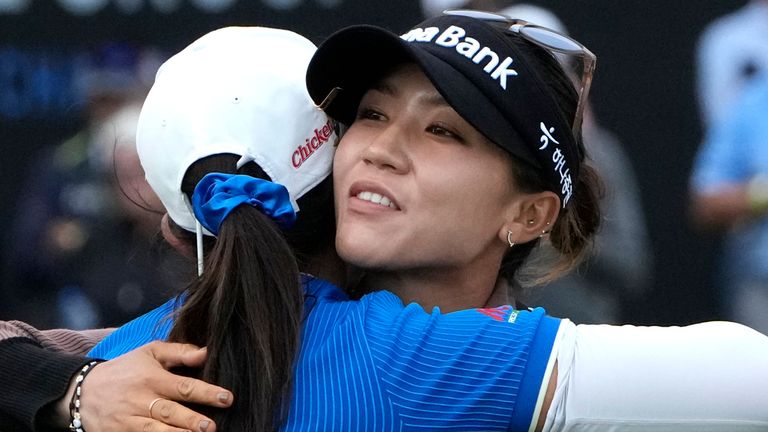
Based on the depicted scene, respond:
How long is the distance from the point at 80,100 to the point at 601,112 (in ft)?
7.03

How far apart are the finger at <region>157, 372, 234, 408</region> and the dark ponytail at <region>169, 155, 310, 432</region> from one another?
0.02 meters

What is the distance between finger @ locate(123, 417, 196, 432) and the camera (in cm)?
192

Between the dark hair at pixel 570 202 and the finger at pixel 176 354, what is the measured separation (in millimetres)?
626

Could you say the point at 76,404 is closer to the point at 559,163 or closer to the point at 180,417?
the point at 180,417

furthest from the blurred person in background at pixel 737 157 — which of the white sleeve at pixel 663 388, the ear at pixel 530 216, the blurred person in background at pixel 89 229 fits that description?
the white sleeve at pixel 663 388

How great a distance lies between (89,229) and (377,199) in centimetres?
377

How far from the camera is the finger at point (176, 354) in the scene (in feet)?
6.43

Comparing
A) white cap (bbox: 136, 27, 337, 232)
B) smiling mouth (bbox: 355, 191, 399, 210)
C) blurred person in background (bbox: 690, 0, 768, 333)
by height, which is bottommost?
blurred person in background (bbox: 690, 0, 768, 333)

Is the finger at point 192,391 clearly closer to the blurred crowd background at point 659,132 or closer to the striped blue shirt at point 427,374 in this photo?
the striped blue shirt at point 427,374

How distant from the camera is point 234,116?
6.95 ft

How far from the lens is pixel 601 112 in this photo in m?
4.96

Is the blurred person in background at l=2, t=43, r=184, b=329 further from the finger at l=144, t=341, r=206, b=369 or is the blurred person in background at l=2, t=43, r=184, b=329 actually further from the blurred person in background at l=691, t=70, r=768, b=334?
the finger at l=144, t=341, r=206, b=369

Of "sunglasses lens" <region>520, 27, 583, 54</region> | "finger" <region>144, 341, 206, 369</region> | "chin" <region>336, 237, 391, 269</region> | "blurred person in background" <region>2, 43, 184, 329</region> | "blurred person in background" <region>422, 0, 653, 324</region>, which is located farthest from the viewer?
"blurred person in background" <region>2, 43, 184, 329</region>

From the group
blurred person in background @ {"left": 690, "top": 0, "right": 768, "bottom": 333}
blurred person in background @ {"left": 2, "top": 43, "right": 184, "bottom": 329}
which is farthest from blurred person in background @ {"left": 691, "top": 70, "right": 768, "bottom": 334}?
blurred person in background @ {"left": 2, "top": 43, "right": 184, "bottom": 329}
